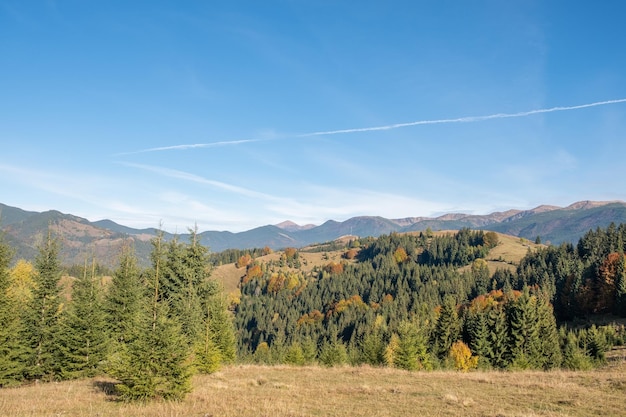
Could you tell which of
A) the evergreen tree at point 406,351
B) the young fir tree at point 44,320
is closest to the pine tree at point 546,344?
the evergreen tree at point 406,351

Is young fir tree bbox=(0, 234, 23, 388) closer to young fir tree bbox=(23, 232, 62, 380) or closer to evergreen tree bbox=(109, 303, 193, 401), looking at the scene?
young fir tree bbox=(23, 232, 62, 380)

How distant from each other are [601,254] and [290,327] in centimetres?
13708

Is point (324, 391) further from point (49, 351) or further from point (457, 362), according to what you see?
point (457, 362)

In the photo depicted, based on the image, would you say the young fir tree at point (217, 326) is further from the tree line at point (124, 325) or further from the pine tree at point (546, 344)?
the pine tree at point (546, 344)

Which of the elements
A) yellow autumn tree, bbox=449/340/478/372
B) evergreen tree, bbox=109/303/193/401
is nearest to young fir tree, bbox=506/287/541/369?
yellow autumn tree, bbox=449/340/478/372

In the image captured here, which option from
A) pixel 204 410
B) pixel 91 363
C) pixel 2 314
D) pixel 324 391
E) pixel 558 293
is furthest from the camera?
pixel 558 293

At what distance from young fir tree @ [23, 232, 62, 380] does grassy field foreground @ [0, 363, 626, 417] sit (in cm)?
398

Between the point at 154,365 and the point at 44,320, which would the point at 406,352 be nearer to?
the point at 154,365

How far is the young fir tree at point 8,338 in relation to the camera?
83.7 ft

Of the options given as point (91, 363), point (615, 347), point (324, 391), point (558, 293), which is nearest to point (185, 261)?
point (91, 363)

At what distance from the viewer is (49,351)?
29.6 metres

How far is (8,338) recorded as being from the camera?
1042 inches

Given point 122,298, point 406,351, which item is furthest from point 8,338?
point 406,351

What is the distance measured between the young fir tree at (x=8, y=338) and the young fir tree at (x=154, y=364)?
12289 millimetres
